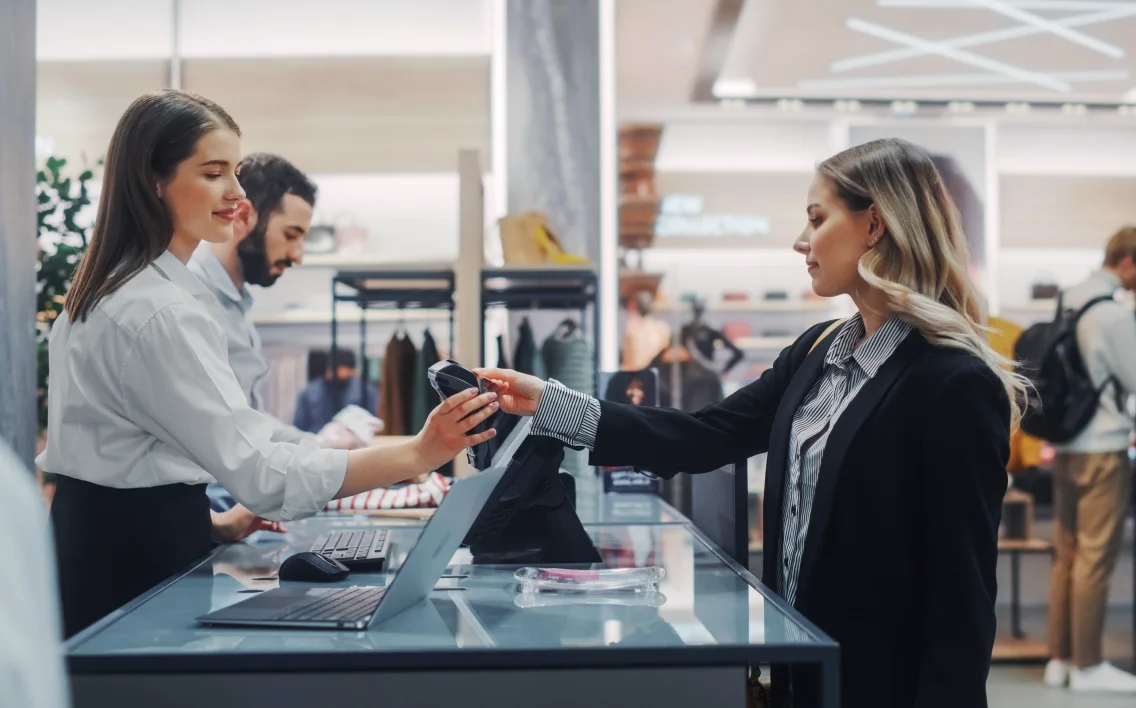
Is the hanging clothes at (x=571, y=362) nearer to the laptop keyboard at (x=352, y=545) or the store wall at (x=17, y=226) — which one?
the laptop keyboard at (x=352, y=545)

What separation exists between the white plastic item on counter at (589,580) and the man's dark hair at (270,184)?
1679 millimetres

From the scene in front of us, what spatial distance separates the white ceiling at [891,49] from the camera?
5.32m

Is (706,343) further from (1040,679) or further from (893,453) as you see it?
(893,453)

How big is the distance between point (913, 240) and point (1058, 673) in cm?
346

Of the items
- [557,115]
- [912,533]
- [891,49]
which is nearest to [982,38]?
[891,49]

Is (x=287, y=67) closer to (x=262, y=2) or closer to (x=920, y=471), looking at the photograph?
(x=262, y=2)

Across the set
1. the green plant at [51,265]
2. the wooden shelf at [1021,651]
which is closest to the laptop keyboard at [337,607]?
the green plant at [51,265]

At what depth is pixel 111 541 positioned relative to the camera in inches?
70.2

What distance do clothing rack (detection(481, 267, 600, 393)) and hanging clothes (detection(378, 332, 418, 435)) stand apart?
431mm

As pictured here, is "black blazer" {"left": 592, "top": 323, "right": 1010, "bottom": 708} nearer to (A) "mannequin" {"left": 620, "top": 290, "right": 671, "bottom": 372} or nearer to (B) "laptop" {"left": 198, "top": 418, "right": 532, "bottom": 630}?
(B) "laptop" {"left": 198, "top": 418, "right": 532, "bottom": 630}

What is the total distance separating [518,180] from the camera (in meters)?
4.77

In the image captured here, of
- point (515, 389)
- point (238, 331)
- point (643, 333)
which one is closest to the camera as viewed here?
point (515, 389)

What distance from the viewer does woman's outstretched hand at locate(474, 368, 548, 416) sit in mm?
2053

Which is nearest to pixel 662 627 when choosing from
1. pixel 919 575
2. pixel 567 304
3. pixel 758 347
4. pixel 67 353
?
pixel 919 575
